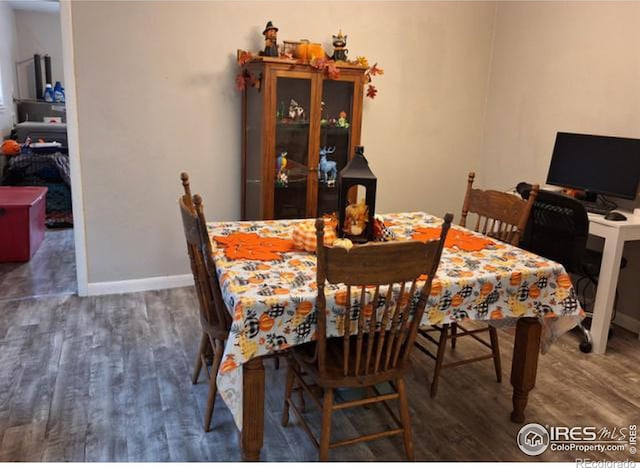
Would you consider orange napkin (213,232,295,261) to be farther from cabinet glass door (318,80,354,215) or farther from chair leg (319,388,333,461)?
cabinet glass door (318,80,354,215)

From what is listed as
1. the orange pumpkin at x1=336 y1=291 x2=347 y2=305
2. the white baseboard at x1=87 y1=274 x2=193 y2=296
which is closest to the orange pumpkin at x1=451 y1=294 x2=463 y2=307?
the orange pumpkin at x1=336 y1=291 x2=347 y2=305

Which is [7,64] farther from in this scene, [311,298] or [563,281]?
[563,281]

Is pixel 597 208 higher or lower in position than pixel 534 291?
higher

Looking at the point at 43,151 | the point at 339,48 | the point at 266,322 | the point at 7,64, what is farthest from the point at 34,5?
the point at 266,322

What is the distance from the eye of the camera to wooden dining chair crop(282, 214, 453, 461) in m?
1.62

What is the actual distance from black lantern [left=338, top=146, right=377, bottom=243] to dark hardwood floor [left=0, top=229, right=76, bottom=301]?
91.6 inches

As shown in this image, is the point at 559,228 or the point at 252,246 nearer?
the point at 252,246

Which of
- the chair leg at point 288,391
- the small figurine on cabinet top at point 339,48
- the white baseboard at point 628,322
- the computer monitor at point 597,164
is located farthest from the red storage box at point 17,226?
the white baseboard at point 628,322

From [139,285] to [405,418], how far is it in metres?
2.36

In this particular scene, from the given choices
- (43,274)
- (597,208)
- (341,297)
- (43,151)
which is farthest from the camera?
(43,151)

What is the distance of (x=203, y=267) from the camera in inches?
77.4

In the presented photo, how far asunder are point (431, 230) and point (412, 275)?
3.06 feet

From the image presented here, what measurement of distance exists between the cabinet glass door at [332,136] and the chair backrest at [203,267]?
5.38ft

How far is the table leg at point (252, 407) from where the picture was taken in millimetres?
1757
